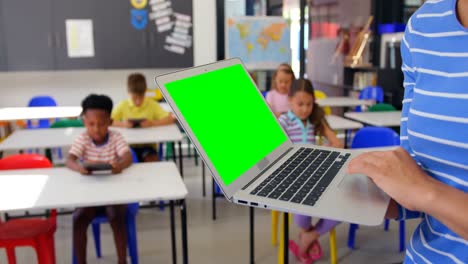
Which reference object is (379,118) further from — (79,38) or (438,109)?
(79,38)

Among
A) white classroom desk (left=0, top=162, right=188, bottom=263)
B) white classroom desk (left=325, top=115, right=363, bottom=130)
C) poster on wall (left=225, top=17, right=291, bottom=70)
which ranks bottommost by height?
white classroom desk (left=0, top=162, right=188, bottom=263)

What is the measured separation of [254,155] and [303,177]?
123 millimetres

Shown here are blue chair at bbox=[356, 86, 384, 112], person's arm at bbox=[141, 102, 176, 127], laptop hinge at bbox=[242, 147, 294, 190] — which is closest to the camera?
laptop hinge at bbox=[242, 147, 294, 190]

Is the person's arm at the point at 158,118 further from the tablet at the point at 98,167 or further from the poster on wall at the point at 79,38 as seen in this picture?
the poster on wall at the point at 79,38

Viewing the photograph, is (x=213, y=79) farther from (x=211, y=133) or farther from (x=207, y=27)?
(x=207, y=27)

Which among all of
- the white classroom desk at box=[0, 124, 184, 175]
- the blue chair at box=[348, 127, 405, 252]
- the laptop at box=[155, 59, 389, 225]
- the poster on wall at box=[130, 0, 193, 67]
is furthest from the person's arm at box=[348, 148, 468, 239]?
the poster on wall at box=[130, 0, 193, 67]

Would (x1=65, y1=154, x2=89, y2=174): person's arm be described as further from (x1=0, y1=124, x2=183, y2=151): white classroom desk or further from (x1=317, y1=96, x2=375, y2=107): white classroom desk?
(x1=317, y1=96, x2=375, y2=107): white classroom desk

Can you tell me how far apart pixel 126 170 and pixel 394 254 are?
1.86 metres

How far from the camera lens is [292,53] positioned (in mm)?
5852

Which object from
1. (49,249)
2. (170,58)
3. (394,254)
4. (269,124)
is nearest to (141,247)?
(49,249)

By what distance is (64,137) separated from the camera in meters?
3.28

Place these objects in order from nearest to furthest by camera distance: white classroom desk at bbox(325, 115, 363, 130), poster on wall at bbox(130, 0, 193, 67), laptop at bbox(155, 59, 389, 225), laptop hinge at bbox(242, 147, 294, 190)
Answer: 1. laptop at bbox(155, 59, 389, 225)
2. laptop hinge at bbox(242, 147, 294, 190)
3. white classroom desk at bbox(325, 115, 363, 130)
4. poster on wall at bbox(130, 0, 193, 67)

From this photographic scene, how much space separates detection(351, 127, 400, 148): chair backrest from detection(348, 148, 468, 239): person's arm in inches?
85.1

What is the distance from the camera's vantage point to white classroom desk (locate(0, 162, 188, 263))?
6.05 ft
